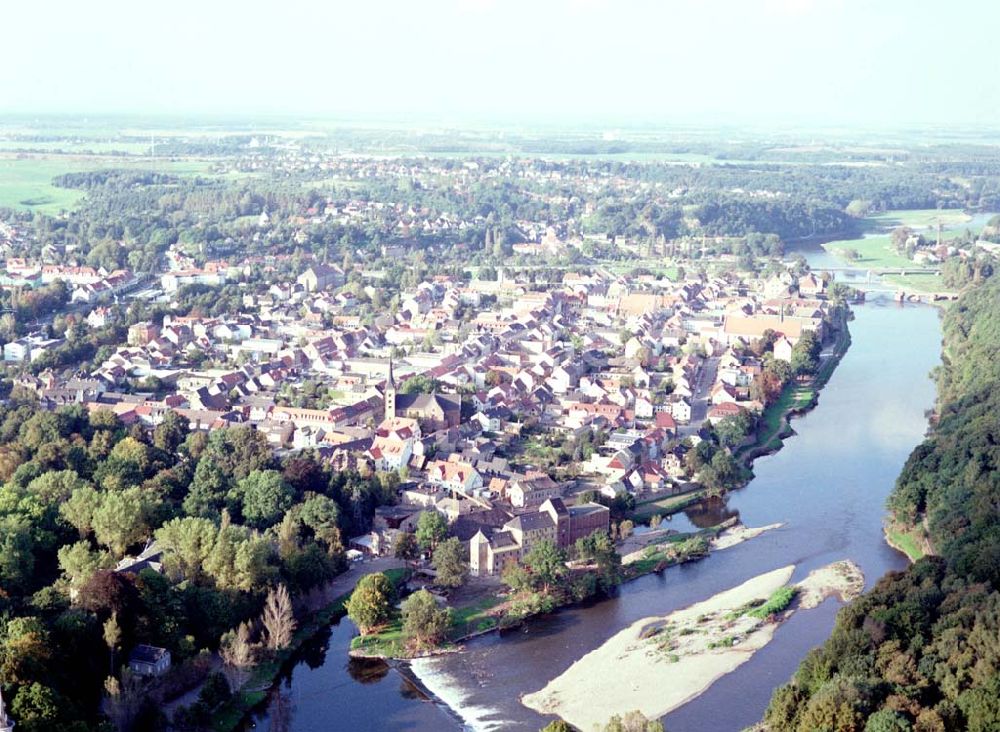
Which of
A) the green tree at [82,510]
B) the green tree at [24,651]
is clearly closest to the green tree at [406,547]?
the green tree at [82,510]

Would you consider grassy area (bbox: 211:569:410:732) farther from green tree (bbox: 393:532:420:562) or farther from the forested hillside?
the forested hillside

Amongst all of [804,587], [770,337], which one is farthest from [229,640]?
[770,337]

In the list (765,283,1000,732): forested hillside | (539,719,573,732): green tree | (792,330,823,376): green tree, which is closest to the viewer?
(539,719,573,732): green tree

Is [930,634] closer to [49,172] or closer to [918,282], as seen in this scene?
[918,282]

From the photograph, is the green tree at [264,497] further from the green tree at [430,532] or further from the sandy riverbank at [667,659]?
the sandy riverbank at [667,659]

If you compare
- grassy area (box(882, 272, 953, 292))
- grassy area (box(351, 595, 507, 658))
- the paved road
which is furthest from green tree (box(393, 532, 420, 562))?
grassy area (box(882, 272, 953, 292))

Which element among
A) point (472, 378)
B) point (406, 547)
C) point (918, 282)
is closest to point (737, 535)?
point (406, 547)
